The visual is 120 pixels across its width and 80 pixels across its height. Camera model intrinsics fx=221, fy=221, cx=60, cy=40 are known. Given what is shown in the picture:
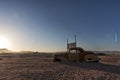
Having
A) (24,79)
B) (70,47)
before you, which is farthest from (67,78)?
(70,47)

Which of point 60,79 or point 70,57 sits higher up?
point 70,57

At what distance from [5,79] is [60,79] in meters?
3.29

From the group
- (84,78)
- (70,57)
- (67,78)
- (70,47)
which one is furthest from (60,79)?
(70,47)

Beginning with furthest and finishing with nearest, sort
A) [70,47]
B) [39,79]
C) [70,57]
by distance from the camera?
[70,47] < [70,57] < [39,79]

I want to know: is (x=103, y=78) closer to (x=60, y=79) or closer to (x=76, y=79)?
(x=76, y=79)

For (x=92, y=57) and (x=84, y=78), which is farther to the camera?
(x=92, y=57)

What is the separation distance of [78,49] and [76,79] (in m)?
14.6

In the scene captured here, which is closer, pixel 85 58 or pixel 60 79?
pixel 60 79

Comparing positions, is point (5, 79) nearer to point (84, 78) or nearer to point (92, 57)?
point (84, 78)

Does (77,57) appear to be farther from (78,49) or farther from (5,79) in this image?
(5,79)

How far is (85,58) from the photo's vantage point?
27.1 meters

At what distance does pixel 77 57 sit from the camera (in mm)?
27078

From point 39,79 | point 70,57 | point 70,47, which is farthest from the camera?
point 70,47

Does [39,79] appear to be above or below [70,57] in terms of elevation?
below
